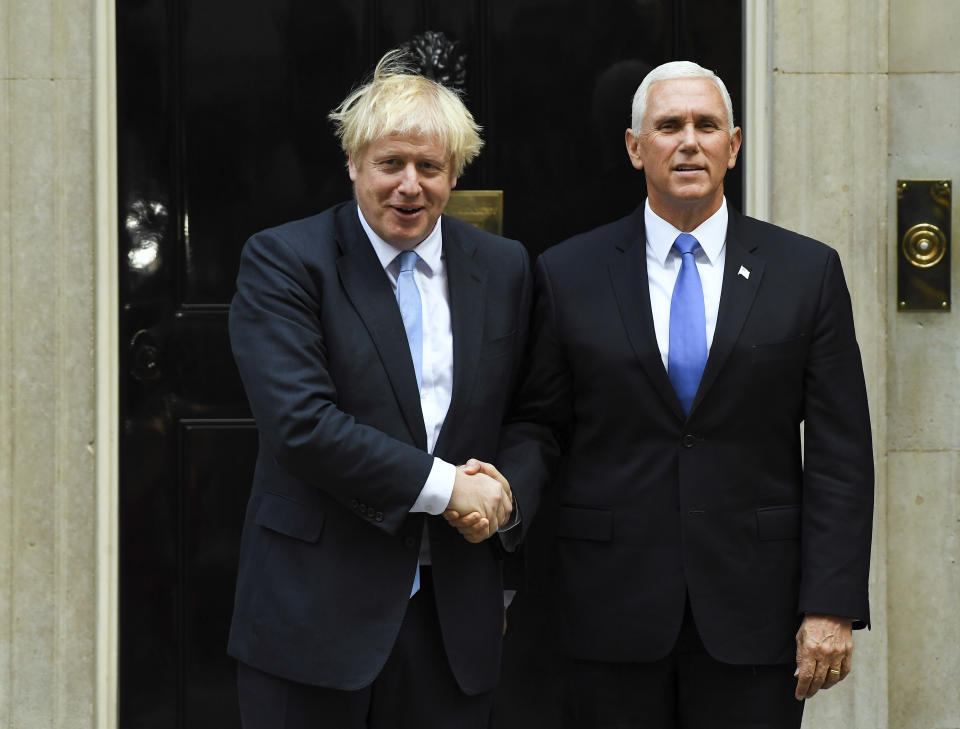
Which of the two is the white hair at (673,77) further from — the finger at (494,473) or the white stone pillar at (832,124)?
the white stone pillar at (832,124)

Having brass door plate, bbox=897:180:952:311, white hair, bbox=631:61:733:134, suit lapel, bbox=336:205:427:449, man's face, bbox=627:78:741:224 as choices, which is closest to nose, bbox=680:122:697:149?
man's face, bbox=627:78:741:224

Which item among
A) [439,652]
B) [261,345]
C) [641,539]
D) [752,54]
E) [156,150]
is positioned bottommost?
[439,652]

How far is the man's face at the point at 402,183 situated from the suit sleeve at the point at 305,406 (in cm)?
19

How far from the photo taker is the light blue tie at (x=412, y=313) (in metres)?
2.46

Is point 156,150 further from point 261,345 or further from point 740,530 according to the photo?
point 740,530

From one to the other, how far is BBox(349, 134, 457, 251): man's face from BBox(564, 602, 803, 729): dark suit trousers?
976mm

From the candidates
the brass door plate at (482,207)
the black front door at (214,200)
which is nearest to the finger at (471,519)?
the black front door at (214,200)

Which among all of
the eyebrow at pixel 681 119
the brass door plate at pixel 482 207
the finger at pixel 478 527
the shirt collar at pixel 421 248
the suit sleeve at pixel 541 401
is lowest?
the finger at pixel 478 527

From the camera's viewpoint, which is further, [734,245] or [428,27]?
[428,27]

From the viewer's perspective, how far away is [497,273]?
2.60 m

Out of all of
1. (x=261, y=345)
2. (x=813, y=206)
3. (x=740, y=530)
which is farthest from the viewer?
(x=813, y=206)

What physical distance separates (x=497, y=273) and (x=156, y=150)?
59.1 inches

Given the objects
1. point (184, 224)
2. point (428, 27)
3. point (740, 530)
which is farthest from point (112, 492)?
point (740, 530)

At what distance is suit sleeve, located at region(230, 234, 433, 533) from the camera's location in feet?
7.50
